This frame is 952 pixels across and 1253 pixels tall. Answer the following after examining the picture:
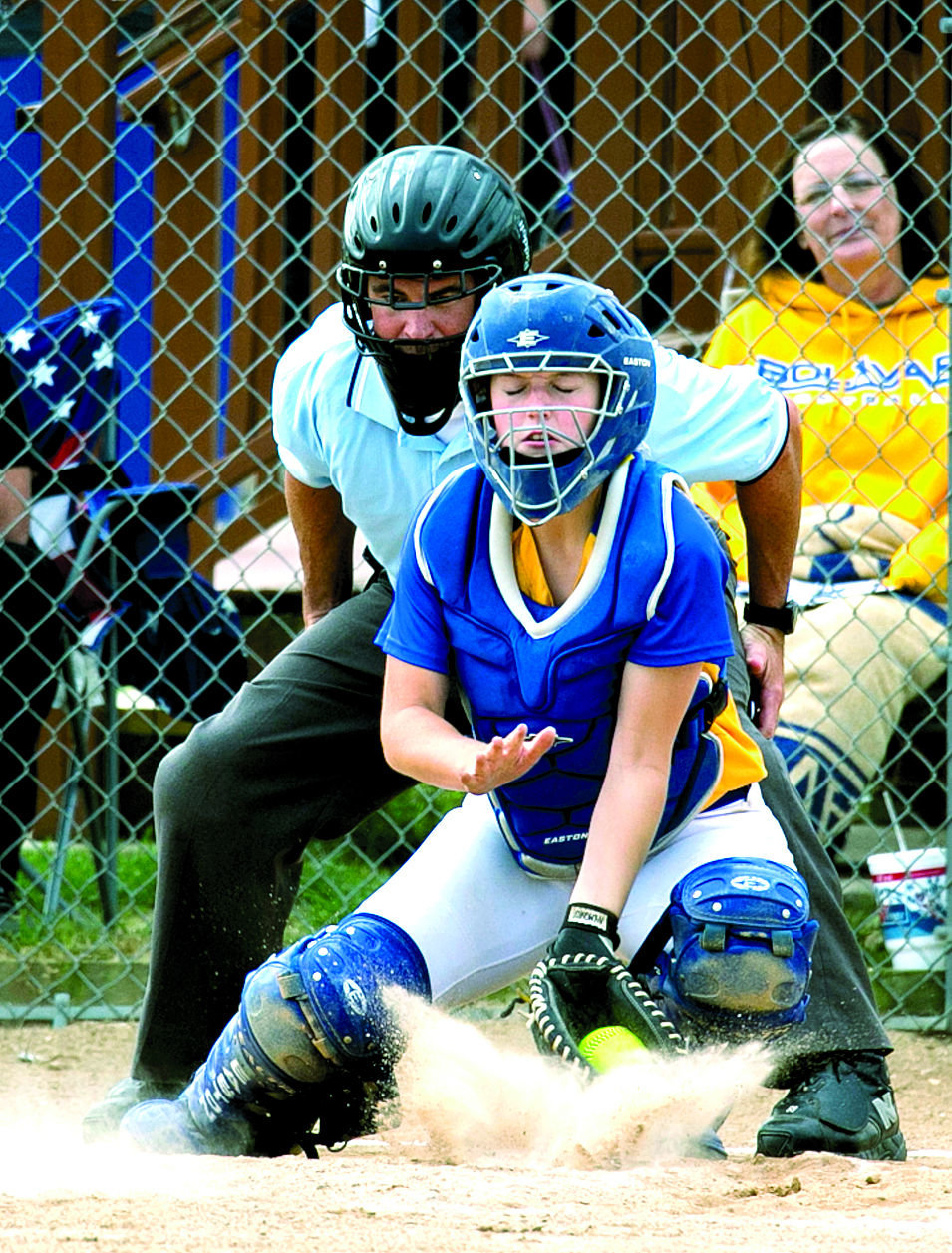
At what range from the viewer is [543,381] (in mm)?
2617

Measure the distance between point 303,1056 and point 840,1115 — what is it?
2.74 feet

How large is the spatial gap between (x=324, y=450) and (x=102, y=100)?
8.40 ft

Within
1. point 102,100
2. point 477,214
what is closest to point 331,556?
point 477,214

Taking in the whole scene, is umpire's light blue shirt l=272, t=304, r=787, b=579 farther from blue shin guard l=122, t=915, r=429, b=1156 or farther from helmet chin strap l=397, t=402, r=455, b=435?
blue shin guard l=122, t=915, r=429, b=1156

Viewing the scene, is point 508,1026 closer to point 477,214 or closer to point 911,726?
point 911,726

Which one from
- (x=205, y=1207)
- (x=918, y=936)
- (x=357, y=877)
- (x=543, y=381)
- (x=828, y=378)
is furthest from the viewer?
(x=357, y=877)

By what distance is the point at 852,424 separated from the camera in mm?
4719

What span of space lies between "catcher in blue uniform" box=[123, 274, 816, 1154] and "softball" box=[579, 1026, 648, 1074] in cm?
2

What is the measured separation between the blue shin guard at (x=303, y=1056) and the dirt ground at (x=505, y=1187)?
0.25 feet

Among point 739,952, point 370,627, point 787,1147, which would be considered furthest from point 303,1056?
point 370,627

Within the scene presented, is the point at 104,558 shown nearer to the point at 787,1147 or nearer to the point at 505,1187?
the point at 787,1147

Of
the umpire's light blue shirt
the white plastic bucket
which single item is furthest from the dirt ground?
the white plastic bucket

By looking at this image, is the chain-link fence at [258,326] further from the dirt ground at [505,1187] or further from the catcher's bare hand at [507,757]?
the catcher's bare hand at [507,757]

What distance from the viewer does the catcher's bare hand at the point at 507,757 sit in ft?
7.77
